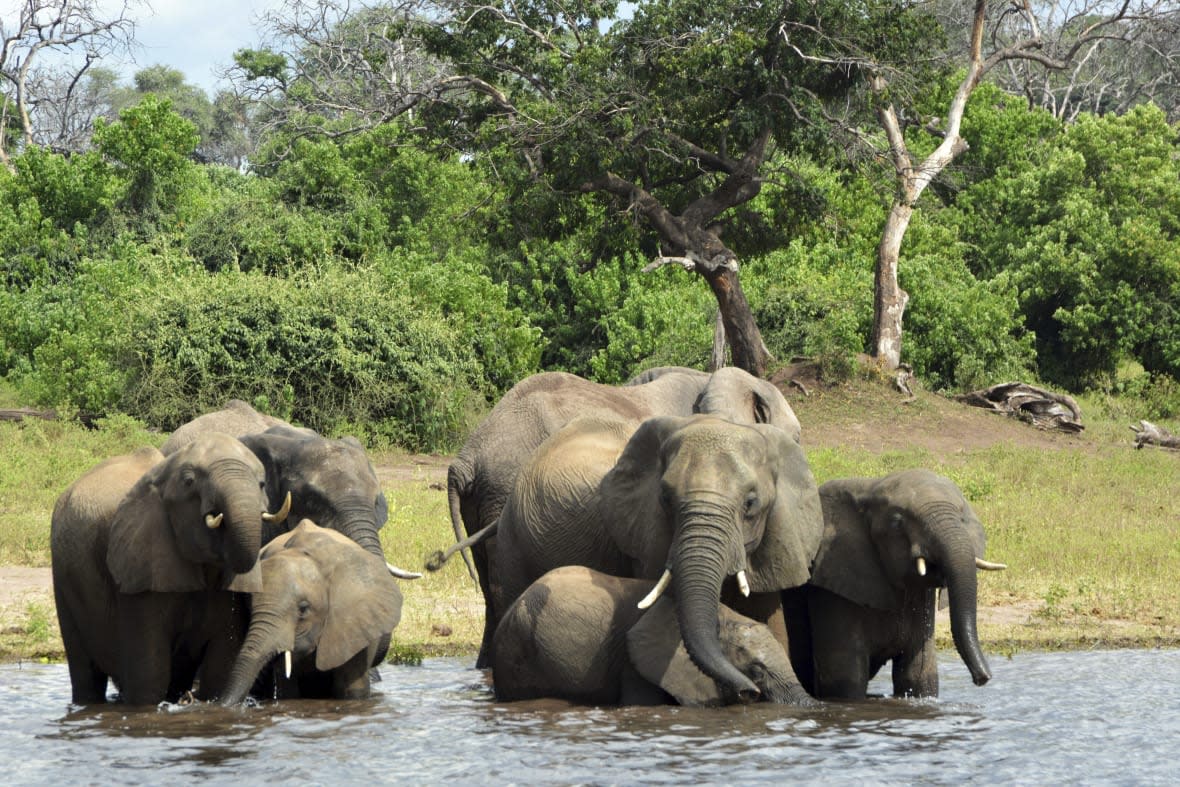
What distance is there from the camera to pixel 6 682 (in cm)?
970

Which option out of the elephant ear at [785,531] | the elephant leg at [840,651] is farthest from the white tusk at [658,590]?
the elephant leg at [840,651]

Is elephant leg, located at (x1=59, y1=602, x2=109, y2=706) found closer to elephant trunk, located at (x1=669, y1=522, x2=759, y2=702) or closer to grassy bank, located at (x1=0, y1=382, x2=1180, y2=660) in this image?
grassy bank, located at (x1=0, y1=382, x2=1180, y2=660)

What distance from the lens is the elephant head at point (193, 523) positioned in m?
7.73

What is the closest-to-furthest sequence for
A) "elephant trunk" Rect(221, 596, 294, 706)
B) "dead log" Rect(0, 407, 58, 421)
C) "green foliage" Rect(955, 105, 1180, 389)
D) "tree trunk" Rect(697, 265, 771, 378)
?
"elephant trunk" Rect(221, 596, 294, 706), "dead log" Rect(0, 407, 58, 421), "tree trunk" Rect(697, 265, 771, 378), "green foliage" Rect(955, 105, 1180, 389)

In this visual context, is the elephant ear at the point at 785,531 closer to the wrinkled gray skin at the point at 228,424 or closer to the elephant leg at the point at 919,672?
the elephant leg at the point at 919,672

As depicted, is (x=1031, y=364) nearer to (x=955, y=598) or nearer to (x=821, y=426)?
(x=821, y=426)

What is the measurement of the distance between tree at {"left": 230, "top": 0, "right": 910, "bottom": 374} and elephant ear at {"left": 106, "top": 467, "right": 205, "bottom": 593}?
14.1 meters

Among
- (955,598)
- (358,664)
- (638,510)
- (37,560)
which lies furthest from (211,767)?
(37,560)

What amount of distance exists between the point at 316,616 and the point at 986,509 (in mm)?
9305

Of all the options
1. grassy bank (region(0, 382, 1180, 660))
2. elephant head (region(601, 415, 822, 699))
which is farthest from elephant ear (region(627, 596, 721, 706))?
grassy bank (region(0, 382, 1180, 660))

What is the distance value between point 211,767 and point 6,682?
9.82 feet

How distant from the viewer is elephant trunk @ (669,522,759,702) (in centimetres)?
759

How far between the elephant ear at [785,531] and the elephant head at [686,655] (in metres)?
0.24

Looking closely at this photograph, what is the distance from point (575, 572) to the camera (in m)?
8.45
